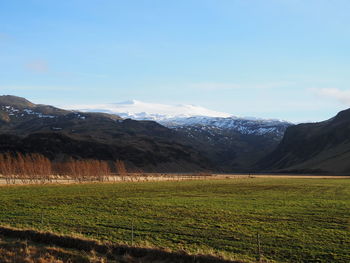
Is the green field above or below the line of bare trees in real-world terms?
above

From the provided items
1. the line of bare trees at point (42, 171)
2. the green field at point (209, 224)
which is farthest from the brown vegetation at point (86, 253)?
the line of bare trees at point (42, 171)

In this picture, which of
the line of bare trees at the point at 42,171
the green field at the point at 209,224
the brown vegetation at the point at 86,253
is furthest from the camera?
the line of bare trees at the point at 42,171

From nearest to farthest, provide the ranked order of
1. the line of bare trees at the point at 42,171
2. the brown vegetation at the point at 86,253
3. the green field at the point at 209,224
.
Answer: the brown vegetation at the point at 86,253 → the green field at the point at 209,224 → the line of bare trees at the point at 42,171

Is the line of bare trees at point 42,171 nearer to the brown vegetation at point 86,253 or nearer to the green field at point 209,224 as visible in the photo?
the green field at point 209,224

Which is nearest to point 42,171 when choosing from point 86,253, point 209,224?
point 209,224

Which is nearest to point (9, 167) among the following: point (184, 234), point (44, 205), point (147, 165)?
point (44, 205)

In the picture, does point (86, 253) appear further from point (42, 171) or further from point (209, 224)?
point (42, 171)

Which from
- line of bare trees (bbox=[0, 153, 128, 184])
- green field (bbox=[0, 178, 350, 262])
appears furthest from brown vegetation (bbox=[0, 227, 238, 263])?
line of bare trees (bbox=[0, 153, 128, 184])

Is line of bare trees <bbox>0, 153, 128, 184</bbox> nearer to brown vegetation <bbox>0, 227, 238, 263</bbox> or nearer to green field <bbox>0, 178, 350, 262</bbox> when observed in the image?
green field <bbox>0, 178, 350, 262</bbox>

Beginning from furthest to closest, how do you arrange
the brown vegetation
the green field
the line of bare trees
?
the line of bare trees
the green field
the brown vegetation

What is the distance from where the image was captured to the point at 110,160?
185m

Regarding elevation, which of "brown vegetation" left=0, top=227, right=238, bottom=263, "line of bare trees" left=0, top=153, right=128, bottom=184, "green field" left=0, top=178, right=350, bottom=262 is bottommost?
"line of bare trees" left=0, top=153, right=128, bottom=184

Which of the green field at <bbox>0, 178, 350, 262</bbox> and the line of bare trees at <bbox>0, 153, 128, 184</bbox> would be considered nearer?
the green field at <bbox>0, 178, 350, 262</bbox>

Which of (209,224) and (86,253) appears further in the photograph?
(209,224)
